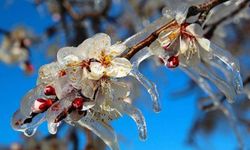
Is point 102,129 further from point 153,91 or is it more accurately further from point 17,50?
point 17,50

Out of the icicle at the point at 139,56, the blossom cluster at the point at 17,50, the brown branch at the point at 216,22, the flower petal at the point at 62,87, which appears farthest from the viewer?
the blossom cluster at the point at 17,50

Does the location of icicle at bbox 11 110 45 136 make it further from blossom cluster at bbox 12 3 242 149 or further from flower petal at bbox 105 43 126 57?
flower petal at bbox 105 43 126 57

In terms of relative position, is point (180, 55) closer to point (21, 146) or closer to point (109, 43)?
point (109, 43)

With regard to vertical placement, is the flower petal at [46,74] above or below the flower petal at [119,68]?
above

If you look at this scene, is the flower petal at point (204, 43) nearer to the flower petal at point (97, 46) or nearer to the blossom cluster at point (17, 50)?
the flower petal at point (97, 46)

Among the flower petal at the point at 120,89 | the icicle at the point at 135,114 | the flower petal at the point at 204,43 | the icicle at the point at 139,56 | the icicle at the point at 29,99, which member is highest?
the icicle at the point at 29,99

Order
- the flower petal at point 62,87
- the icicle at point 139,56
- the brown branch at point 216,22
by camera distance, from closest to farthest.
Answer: the flower petal at point 62,87 < the icicle at point 139,56 < the brown branch at point 216,22

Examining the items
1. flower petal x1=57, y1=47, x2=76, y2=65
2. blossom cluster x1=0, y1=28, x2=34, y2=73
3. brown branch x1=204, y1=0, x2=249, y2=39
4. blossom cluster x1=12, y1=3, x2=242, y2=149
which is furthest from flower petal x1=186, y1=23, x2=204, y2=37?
blossom cluster x1=0, y1=28, x2=34, y2=73

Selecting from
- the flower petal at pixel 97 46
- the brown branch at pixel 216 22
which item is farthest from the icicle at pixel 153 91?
the brown branch at pixel 216 22

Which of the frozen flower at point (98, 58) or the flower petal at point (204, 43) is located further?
the flower petal at point (204, 43)
